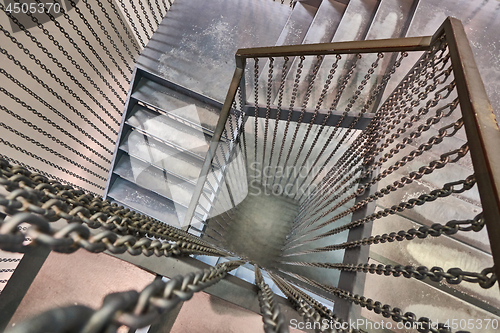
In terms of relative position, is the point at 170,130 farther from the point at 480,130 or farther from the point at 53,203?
the point at 480,130

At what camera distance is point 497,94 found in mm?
2797

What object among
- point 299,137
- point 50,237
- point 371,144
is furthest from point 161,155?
point 50,237

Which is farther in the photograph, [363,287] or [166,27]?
[166,27]

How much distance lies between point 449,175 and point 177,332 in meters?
2.65

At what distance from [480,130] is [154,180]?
3.58 metres

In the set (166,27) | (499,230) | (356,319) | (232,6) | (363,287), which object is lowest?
(356,319)

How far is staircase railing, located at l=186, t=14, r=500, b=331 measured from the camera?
102cm

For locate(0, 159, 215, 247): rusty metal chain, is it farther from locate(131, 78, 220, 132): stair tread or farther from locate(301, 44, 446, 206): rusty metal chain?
locate(131, 78, 220, 132): stair tread

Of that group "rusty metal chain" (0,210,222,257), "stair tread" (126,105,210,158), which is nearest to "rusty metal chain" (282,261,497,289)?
"rusty metal chain" (0,210,222,257)

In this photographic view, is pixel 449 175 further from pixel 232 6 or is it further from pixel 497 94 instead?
pixel 232 6

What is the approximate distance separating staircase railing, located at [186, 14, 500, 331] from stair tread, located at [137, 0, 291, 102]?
47 centimetres

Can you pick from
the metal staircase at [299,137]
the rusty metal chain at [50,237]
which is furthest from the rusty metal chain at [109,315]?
the metal staircase at [299,137]

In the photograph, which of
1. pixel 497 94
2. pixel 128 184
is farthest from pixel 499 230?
pixel 128 184

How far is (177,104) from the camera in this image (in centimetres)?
334
